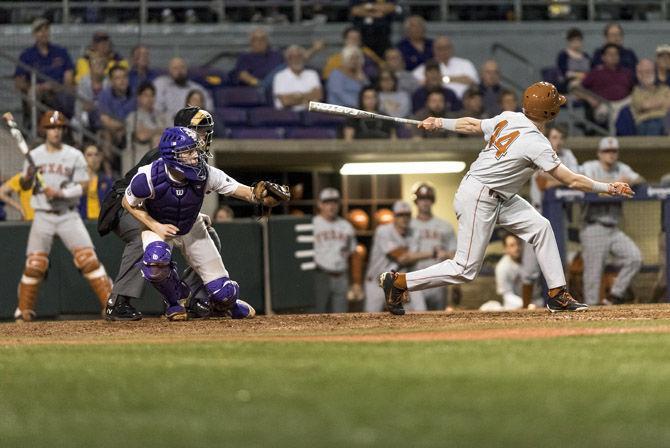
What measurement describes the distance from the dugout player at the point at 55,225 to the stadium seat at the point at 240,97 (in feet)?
14.0

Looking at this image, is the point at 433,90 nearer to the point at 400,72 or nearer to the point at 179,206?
the point at 400,72

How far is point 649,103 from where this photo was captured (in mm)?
18188

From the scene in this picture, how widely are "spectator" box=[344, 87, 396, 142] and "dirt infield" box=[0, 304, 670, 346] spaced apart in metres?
5.65

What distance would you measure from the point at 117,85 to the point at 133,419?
1195 cm

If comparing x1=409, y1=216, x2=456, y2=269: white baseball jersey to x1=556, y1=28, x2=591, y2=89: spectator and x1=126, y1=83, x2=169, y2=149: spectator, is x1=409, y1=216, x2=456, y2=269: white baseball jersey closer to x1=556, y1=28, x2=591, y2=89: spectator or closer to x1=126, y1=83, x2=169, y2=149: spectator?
x1=126, y1=83, x2=169, y2=149: spectator

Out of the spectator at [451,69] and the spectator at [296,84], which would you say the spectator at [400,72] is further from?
the spectator at [296,84]

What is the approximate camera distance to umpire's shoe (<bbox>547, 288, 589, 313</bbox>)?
1062 centimetres

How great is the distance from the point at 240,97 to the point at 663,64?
5.67 metres

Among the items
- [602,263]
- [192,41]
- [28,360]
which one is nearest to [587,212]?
[602,263]

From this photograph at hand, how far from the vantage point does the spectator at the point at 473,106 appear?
17281 mm

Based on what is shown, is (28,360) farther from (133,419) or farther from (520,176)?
(520,176)

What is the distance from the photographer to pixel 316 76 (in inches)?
705

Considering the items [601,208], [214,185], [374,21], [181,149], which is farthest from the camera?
[374,21]

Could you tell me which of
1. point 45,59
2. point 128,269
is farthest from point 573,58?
point 128,269
